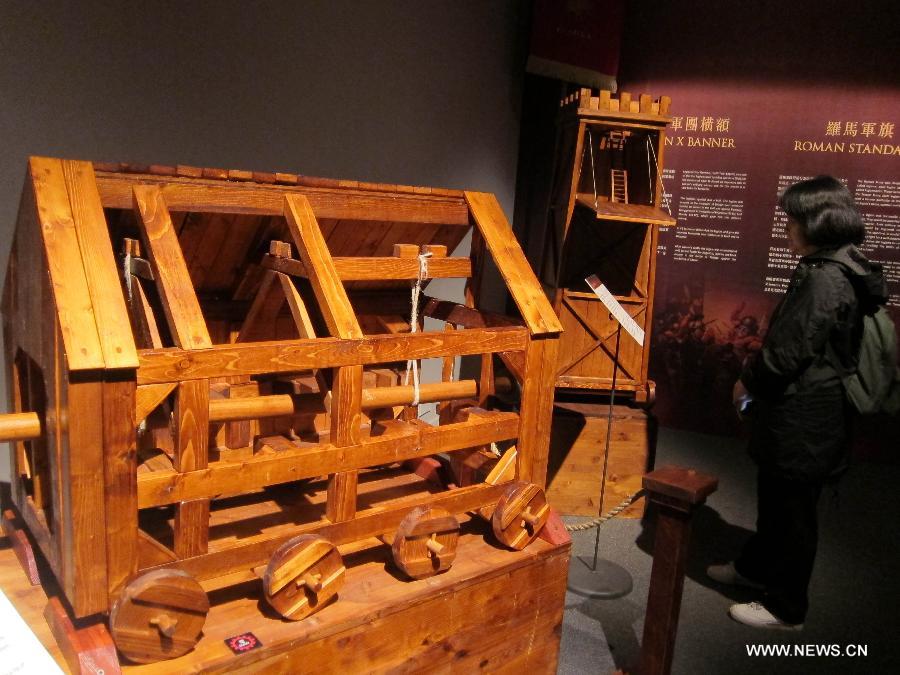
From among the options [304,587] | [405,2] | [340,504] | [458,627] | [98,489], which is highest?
[405,2]

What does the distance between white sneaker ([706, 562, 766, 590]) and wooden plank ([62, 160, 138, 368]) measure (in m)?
3.53

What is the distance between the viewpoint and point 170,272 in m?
1.85

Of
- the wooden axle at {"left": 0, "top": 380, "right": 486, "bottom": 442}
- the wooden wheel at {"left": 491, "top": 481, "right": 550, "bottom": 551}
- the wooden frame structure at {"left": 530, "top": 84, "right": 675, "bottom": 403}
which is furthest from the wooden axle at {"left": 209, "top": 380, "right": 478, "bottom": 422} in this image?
the wooden frame structure at {"left": 530, "top": 84, "right": 675, "bottom": 403}

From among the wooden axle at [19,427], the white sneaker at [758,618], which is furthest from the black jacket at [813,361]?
the wooden axle at [19,427]

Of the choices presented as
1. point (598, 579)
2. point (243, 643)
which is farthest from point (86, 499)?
point (598, 579)

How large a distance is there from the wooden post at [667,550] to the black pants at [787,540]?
1.16 m

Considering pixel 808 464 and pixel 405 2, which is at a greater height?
pixel 405 2

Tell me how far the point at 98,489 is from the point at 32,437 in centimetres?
34

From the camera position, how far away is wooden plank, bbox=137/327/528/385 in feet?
5.41

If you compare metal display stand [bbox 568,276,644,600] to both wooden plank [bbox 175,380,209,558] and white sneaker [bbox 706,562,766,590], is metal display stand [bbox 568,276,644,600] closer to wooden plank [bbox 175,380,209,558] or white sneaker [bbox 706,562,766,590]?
white sneaker [bbox 706,562,766,590]

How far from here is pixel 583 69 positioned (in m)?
5.46

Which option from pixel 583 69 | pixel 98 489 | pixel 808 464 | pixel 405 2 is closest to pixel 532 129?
pixel 583 69

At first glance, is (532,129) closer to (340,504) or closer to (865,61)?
(865,61)

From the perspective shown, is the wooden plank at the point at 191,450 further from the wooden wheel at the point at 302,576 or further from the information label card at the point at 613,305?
the information label card at the point at 613,305
